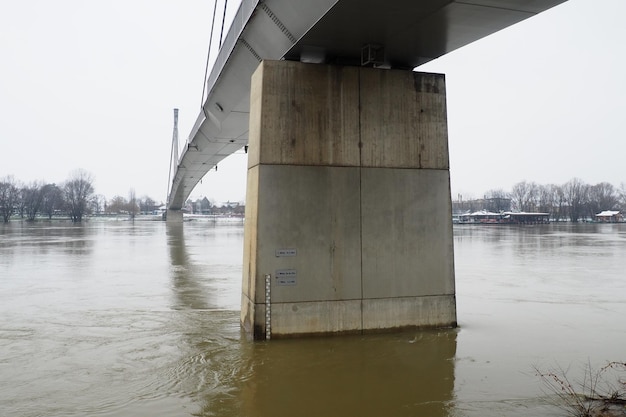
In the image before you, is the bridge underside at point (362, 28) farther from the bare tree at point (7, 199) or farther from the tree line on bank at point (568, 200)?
the tree line on bank at point (568, 200)

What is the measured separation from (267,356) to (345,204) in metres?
3.55

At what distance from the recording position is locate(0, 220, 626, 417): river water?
255 inches

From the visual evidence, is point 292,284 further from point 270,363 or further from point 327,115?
point 327,115

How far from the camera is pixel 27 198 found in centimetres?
11112

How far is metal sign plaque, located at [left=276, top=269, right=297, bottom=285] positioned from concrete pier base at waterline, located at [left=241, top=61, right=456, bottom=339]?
0.02 m

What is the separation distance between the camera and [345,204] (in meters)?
10.3

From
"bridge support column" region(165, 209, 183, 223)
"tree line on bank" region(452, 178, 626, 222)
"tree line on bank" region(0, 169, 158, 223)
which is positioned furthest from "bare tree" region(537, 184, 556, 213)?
"tree line on bank" region(0, 169, 158, 223)

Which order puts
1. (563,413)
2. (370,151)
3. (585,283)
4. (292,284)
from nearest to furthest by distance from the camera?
→ (563,413) → (292,284) → (370,151) → (585,283)

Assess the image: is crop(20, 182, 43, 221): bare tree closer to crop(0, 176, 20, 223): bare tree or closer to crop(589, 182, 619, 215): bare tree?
crop(0, 176, 20, 223): bare tree

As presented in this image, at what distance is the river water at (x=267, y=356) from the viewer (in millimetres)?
6465

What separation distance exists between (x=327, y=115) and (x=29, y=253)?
2498 centimetres

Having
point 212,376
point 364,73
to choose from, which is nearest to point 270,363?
point 212,376

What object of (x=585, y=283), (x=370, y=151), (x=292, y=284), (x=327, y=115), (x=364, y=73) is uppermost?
(x=364, y=73)

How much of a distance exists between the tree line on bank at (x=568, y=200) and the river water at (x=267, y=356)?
123 m
